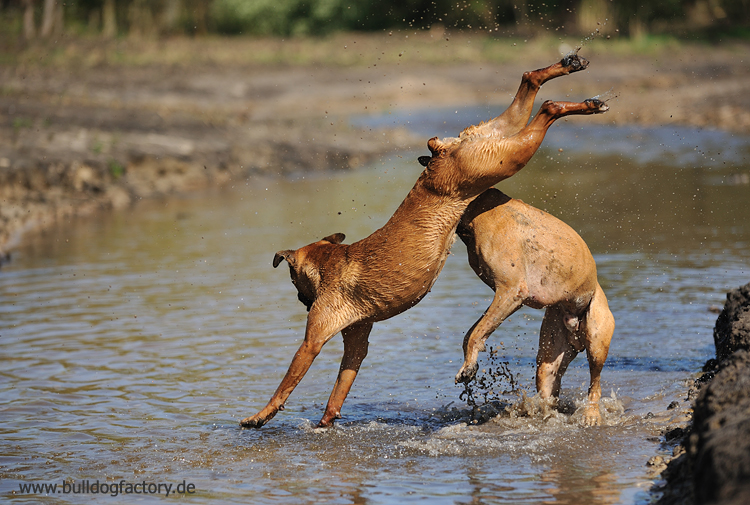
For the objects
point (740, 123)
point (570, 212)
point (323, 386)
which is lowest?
point (323, 386)

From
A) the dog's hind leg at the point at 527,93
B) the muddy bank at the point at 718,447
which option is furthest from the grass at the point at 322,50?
the muddy bank at the point at 718,447

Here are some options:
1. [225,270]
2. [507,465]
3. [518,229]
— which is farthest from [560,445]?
[225,270]

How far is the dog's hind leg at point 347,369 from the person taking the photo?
6.52 metres

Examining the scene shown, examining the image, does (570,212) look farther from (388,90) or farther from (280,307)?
(388,90)

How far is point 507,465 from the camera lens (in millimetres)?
5656

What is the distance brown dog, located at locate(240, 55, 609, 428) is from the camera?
5906 millimetres

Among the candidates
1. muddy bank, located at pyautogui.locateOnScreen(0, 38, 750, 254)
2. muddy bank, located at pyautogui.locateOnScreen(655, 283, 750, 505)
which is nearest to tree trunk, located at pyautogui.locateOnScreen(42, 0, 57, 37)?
muddy bank, located at pyautogui.locateOnScreen(0, 38, 750, 254)

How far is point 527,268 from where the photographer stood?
6137mm

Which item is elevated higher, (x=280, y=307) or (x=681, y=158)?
(x=681, y=158)

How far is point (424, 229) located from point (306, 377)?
2.60 meters

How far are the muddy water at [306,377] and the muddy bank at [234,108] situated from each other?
285 cm

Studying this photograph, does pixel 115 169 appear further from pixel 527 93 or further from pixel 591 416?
pixel 591 416

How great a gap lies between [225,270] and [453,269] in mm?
3014

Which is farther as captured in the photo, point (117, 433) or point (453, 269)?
point (453, 269)
